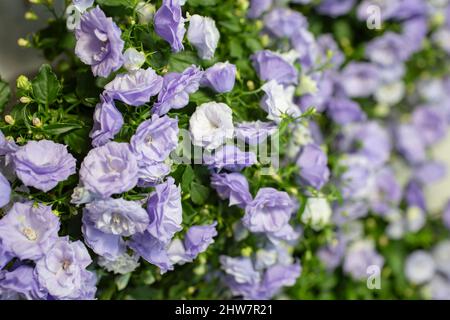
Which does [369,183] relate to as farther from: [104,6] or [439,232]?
[104,6]

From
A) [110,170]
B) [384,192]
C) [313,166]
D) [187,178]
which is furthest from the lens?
[384,192]

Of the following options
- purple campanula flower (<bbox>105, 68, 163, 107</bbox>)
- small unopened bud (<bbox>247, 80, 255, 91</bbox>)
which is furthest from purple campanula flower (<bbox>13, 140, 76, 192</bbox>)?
small unopened bud (<bbox>247, 80, 255, 91</bbox>)

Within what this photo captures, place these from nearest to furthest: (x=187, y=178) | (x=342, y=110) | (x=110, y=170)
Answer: (x=110, y=170), (x=187, y=178), (x=342, y=110)

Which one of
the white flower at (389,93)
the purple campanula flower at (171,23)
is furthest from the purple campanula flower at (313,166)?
the white flower at (389,93)

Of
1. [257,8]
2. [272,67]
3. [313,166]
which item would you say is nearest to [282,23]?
[257,8]

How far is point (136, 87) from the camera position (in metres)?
0.83

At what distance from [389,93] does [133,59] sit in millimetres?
760

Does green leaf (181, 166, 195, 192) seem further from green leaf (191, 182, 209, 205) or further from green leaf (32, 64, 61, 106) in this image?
green leaf (32, 64, 61, 106)

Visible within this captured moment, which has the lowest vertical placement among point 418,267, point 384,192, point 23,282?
point 418,267

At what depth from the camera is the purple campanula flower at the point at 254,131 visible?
906 millimetres

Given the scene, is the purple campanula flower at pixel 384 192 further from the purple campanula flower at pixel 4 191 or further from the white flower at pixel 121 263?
the purple campanula flower at pixel 4 191

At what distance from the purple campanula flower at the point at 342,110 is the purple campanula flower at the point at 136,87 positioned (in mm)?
553

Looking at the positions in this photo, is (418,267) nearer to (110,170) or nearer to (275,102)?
(275,102)
